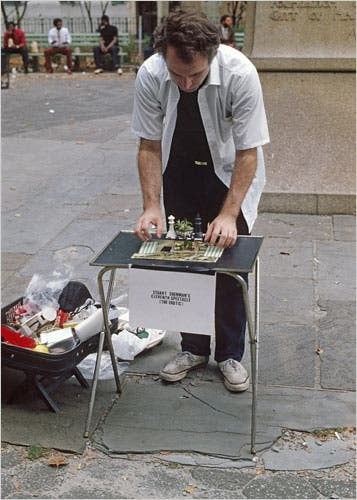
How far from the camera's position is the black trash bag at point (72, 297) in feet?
12.1

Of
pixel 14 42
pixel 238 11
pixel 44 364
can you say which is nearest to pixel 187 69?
pixel 44 364

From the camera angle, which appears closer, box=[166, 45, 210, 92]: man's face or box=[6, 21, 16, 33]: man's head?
box=[166, 45, 210, 92]: man's face

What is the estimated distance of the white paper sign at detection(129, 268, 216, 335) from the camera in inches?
115

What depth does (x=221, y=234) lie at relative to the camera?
9.79 feet

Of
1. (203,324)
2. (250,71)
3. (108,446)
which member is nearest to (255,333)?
(203,324)

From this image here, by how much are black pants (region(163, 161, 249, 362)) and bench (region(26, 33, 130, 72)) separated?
1847 cm

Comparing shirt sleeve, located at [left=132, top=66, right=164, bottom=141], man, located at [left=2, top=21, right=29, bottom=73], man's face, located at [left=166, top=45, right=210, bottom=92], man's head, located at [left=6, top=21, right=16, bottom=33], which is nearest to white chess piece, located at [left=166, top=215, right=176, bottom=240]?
shirt sleeve, located at [left=132, top=66, right=164, bottom=141]

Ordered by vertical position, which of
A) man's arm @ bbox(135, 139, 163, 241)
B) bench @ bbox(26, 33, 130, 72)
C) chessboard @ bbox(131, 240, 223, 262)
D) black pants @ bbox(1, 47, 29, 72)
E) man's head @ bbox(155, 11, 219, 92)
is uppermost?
Answer: man's head @ bbox(155, 11, 219, 92)

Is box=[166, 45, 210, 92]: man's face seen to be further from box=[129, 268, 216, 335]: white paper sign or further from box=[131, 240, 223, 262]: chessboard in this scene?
box=[129, 268, 216, 335]: white paper sign

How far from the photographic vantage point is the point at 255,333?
10.2 ft

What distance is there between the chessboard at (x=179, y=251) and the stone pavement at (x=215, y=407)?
30.8 inches

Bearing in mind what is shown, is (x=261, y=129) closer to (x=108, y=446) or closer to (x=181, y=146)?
(x=181, y=146)

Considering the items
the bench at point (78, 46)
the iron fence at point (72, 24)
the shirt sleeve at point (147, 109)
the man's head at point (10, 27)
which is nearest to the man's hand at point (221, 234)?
the shirt sleeve at point (147, 109)

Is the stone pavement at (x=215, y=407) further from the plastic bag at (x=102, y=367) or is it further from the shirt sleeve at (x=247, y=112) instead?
the shirt sleeve at (x=247, y=112)
